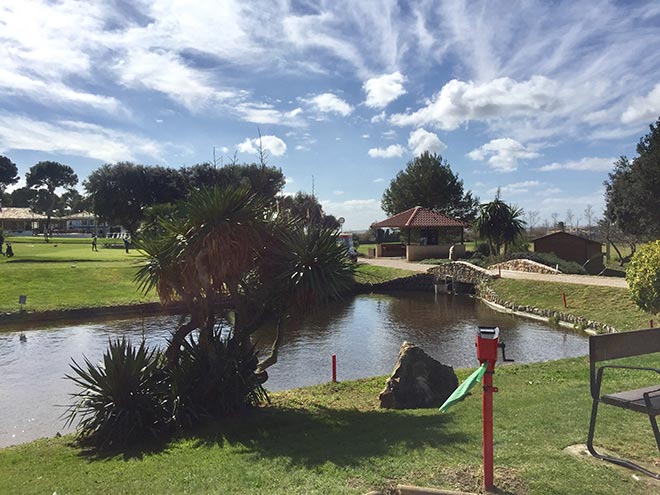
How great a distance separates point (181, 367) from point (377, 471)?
4.56m

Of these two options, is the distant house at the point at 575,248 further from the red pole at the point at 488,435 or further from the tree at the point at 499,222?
the red pole at the point at 488,435

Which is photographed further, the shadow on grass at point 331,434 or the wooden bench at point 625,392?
the shadow on grass at point 331,434

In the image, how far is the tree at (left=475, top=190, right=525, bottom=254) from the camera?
117 feet

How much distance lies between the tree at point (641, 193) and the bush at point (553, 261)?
16.5ft

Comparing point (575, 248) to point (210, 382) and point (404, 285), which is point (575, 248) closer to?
point (404, 285)

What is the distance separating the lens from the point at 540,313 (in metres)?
21.3

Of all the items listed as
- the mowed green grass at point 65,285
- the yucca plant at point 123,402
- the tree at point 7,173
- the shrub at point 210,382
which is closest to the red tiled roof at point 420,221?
the mowed green grass at point 65,285

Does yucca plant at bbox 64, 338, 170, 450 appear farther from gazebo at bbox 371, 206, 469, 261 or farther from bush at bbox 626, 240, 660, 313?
gazebo at bbox 371, 206, 469, 261

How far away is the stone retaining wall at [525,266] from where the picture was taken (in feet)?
93.9

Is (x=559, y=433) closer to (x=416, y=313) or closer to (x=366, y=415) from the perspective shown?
(x=366, y=415)

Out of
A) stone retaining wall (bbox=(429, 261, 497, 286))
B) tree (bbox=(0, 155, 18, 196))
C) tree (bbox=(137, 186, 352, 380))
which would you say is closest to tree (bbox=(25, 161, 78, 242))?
tree (bbox=(0, 155, 18, 196))

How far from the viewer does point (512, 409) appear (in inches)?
262

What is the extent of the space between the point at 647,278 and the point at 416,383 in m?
6.54

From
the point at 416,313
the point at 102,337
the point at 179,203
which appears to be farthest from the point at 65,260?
the point at 179,203
